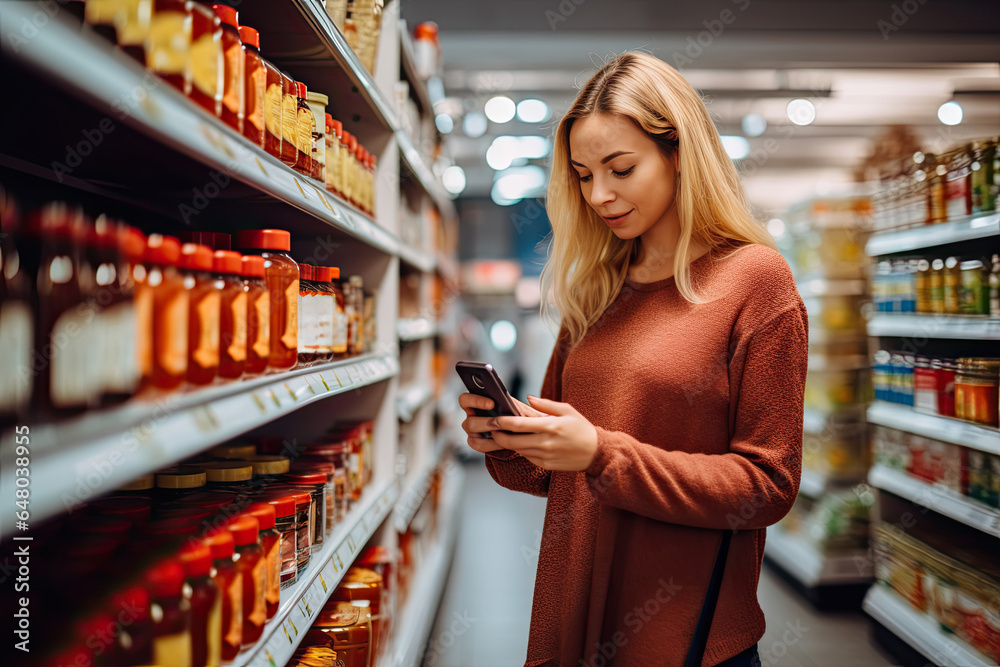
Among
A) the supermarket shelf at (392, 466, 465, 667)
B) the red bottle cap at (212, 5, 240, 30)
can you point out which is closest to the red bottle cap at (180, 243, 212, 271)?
the red bottle cap at (212, 5, 240, 30)

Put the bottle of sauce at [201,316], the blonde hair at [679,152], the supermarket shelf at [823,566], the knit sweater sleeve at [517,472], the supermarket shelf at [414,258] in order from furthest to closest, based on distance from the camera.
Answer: the supermarket shelf at [823,566] < the supermarket shelf at [414,258] < the knit sweater sleeve at [517,472] < the blonde hair at [679,152] < the bottle of sauce at [201,316]

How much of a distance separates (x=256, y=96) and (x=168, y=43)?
1.02 feet

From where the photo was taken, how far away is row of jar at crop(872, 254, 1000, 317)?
2389mm

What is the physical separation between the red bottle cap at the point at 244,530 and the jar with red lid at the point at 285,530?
5.5 inches

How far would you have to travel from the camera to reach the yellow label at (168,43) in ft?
2.78

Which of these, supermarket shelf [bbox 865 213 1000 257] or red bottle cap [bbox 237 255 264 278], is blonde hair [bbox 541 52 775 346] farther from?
supermarket shelf [bbox 865 213 1000 257]

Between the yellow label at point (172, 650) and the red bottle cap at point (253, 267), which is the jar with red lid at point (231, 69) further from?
the yellow label at point (172, 650)

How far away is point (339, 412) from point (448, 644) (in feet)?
5.38

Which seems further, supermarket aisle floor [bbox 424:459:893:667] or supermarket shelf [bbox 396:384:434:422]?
supermarket aisle floor [bbox 424:459:893:667]

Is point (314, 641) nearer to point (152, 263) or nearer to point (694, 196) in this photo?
Answer: point (152, 263)

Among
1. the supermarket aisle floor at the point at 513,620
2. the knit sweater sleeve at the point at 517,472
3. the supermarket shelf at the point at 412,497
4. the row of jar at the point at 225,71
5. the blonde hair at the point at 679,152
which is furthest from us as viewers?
the supermarket aisle floor at the point at 513,620

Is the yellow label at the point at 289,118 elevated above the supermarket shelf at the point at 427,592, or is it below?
above

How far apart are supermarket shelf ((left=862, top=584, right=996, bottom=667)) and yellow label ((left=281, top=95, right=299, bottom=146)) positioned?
2.80 meters

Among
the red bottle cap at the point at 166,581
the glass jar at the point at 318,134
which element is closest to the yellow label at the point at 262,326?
the red bottle cap at the point at 166,581
